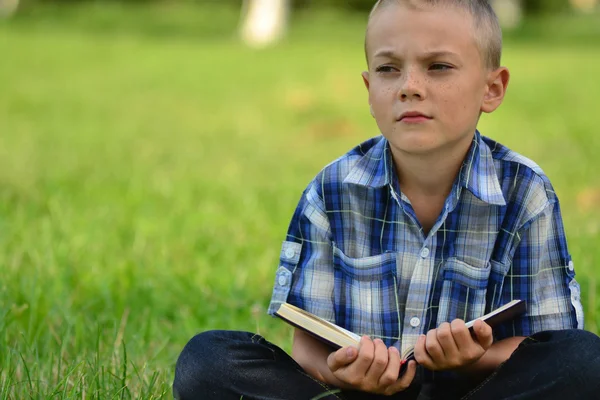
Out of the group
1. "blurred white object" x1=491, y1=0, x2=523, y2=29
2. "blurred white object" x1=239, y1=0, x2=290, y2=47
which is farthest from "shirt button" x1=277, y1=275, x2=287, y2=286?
"blurred white object" x1=491, y1=0, x2=523, y2=29

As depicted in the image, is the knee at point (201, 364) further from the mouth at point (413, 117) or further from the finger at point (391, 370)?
the mouth at point (413, 117)

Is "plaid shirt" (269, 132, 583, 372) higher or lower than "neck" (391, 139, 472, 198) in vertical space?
lower

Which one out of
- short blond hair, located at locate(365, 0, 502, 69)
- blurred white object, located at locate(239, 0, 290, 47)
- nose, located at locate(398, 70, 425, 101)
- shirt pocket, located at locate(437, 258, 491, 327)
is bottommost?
shirt pocket, located at locate(437, 258, 491, 327)

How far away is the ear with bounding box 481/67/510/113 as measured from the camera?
2.52 m

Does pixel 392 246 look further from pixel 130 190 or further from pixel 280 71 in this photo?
pixel 280 71

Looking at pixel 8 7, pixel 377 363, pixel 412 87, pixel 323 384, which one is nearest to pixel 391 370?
pixel 377 363

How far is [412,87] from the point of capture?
2.36m

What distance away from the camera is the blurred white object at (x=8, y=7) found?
21.2 meters

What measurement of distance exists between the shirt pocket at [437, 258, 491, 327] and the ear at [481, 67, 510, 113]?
1.32 feet

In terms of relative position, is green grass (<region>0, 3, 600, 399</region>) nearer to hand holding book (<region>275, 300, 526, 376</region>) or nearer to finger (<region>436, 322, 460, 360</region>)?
hand holding book (<region>275, 300, 526, 376</region>)

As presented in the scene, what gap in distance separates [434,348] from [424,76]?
0.66m

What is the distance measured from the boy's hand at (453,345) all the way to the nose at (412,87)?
56 centimetres

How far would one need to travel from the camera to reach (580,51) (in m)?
16.5

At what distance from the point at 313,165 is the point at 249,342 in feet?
15.9
